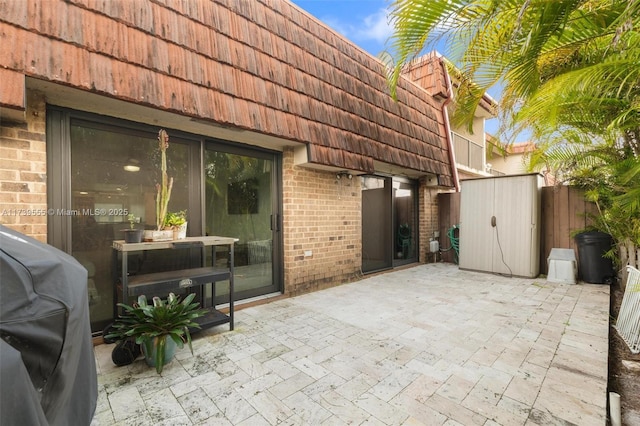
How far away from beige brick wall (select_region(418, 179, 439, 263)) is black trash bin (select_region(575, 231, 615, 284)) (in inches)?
126

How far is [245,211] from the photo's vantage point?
14.5 ft

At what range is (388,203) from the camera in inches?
273

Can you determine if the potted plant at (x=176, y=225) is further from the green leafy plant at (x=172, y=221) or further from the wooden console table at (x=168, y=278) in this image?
the wooden console table at (x=168, y=278)

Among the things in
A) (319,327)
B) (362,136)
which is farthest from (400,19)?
(319,327)

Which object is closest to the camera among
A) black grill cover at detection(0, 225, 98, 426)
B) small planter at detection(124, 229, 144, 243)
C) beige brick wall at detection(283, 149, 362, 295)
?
black grill cover at detection(0, 225, 98, 426)

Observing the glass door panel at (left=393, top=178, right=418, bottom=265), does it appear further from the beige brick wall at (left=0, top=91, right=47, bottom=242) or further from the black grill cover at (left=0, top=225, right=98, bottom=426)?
the black grill cover at (left=0, top=225, right=98, bottom=426)

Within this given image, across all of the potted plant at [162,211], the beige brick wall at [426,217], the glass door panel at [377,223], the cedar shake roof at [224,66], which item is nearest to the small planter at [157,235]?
the potted plant at [162,211]

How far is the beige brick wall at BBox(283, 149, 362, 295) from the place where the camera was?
15.2 feet

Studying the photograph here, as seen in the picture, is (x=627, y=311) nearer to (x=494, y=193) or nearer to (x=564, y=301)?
(x=564, y=301)

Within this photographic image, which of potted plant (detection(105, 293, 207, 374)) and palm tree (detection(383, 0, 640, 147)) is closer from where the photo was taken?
palm tree (detection(383, 0, 640, 147))

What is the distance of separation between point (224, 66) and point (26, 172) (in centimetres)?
227

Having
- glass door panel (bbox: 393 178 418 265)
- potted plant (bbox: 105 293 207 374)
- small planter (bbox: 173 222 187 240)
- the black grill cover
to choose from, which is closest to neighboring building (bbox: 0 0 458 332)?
small planter (bbox: 173 222 187 240)

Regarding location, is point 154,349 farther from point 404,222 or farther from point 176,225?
point 404,222

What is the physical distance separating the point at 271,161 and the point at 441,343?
3.50 m
